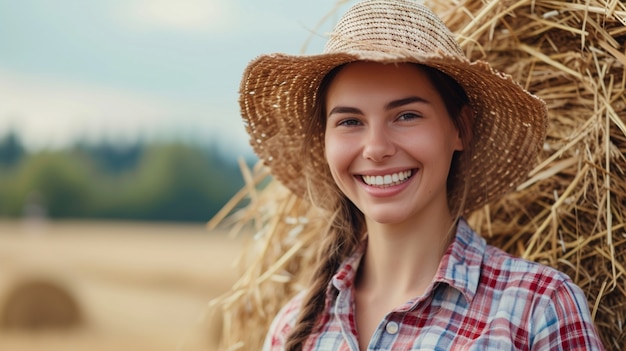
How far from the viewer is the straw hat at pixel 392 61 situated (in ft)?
5.91

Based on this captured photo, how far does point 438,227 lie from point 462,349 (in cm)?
33

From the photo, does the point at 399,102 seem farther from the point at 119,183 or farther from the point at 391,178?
the point at 119,183

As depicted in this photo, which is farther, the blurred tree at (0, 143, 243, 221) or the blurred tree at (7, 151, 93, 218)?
the blurred tree at (7, 151, 93, 218)

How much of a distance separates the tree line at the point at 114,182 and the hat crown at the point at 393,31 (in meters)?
27.8

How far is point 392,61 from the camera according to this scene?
167 cm

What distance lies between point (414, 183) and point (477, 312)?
0.97 ft

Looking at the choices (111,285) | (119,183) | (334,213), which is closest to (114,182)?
(119,183)

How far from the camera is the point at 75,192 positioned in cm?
3938

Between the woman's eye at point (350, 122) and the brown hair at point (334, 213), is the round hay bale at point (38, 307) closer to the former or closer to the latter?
the brown hair at point (334, 213)

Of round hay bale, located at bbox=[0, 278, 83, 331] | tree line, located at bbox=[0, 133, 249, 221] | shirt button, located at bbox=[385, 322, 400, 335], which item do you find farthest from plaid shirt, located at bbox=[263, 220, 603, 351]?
tree line, located at bbox=[0, 133, 249, 221]

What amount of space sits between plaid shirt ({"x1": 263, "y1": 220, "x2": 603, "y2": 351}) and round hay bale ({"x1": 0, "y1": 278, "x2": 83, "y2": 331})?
739cm

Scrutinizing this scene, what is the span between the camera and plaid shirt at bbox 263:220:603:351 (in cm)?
166

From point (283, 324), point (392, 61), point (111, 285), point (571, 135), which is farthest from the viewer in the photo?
point (111, 285)

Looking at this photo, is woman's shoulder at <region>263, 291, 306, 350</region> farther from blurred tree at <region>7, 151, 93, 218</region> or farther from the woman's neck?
blurred tree at <region>7, 151, 93, 218</region>
